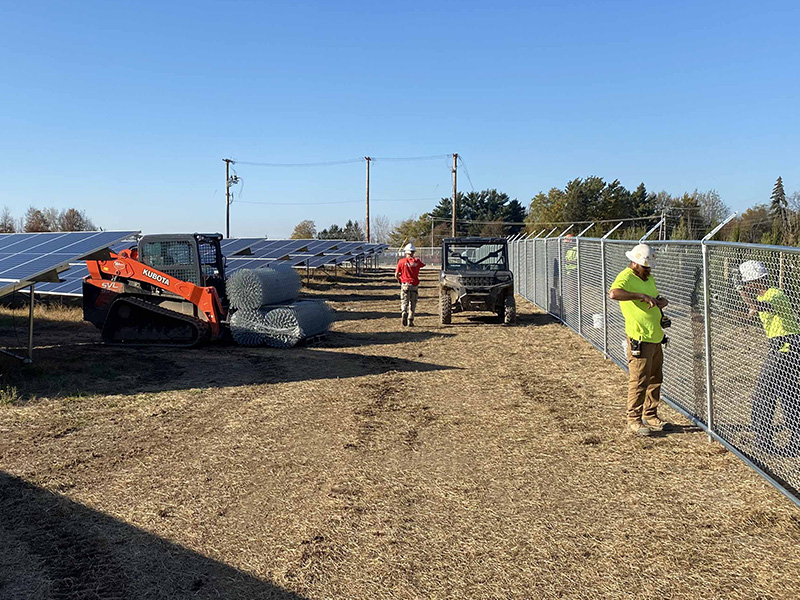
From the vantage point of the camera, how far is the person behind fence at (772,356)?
5.19 meters

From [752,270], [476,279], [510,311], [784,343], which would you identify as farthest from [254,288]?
[784,343]

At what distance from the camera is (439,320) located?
55.4 feet

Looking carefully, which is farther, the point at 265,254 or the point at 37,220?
the point at 37,220

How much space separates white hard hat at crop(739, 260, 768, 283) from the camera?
17.8 ft

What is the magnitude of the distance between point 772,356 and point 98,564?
5275 millimetres

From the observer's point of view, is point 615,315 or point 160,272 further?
point 160,272

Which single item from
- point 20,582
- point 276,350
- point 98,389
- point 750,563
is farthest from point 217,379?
point 750,563

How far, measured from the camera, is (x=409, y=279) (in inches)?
590

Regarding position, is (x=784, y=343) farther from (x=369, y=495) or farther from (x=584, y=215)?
(x=584, y=215)

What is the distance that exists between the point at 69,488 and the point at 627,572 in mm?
4310

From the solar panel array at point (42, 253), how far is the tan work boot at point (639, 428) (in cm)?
794

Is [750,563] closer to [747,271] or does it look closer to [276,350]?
[747,271]

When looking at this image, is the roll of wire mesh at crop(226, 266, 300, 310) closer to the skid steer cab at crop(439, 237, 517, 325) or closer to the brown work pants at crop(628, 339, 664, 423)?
the skid steer cab at crop(439, 237, 517, 325)

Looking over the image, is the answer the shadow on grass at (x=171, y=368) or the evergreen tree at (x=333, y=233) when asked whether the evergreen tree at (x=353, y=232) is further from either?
Answer: the shadow on grass at (x=171, y=368)
